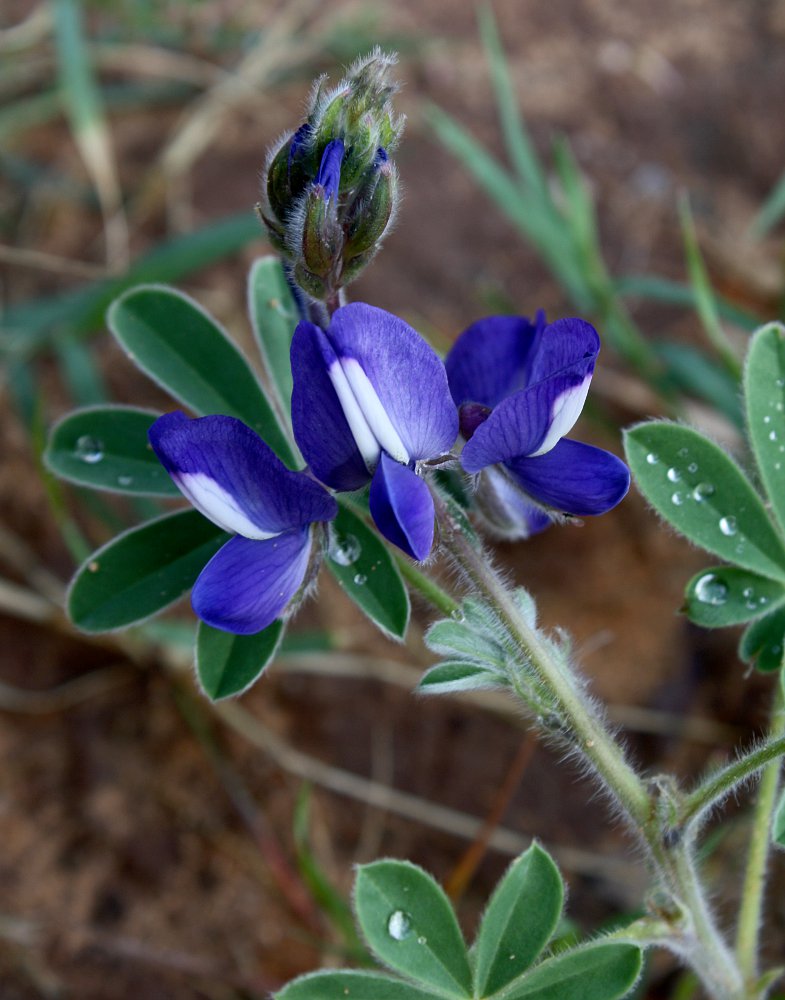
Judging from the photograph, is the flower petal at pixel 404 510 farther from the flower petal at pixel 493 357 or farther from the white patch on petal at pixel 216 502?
the flower petal at pixel 493 357

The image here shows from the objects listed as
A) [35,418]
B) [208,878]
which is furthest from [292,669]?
[35,418]

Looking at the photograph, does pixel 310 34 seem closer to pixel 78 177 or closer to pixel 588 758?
pixel 78 177

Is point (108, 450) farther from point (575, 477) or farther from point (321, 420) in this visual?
point (575, 477)

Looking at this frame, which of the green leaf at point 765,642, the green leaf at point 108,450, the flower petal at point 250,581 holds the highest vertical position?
the green leaf at point 108,450

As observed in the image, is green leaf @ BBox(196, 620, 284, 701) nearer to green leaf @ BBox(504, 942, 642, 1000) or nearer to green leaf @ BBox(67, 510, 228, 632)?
green leaf @ BBox(67, 510, 228, 632)

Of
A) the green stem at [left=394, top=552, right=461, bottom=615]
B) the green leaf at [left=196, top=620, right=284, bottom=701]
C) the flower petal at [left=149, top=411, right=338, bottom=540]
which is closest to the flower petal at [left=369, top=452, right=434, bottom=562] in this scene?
the flower petal at [left=149, top=411, right=338, bottom=540]

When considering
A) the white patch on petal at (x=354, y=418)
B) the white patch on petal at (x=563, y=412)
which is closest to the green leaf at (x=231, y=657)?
the white patch on petal at (x=354, y=418)

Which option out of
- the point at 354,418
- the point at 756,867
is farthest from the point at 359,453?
the point at 756,867
